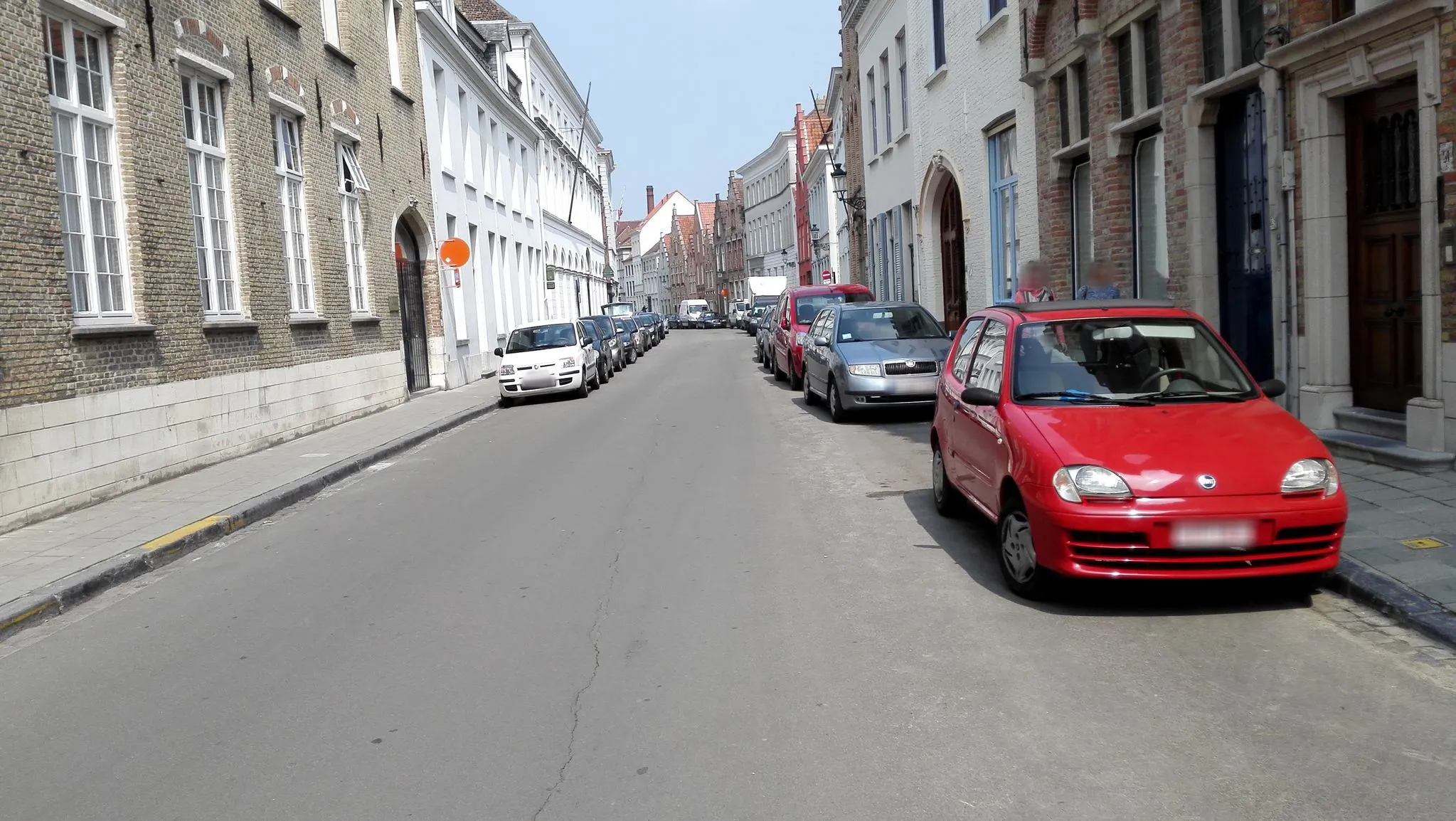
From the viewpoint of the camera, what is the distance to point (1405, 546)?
6316 mm

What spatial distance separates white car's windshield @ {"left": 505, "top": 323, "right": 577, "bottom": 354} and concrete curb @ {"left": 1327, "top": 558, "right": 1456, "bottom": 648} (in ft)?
55.9

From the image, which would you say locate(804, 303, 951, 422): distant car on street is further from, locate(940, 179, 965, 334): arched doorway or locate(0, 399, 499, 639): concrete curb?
locate(940, 179, 965, 334): arched doorway

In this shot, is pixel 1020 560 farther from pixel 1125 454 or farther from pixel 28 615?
pixel 28 615

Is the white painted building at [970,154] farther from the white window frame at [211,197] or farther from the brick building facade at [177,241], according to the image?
the white window frame at [211,197]

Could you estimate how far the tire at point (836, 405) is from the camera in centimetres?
1456

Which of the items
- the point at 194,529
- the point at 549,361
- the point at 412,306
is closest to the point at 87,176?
the point at 194,529

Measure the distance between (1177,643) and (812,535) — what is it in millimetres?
3059

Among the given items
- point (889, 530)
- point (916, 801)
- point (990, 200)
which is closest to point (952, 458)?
point (889, 530)

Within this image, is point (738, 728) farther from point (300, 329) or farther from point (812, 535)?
point (300, 329)

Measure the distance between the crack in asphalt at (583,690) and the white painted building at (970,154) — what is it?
42.9 feet

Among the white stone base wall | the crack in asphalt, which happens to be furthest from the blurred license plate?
the white stone base wall

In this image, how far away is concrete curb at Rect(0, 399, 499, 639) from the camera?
679cm

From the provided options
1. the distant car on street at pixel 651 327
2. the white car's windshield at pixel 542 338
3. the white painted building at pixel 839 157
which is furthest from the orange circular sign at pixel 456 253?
the white painted building at pixel 839 157

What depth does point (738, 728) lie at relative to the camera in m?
4.38
